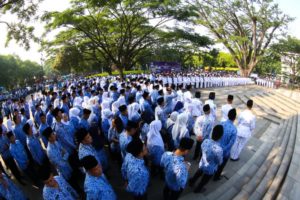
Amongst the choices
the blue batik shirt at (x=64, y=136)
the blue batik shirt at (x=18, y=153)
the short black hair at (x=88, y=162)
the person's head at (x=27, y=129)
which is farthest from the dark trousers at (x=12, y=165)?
the short black hair at (x=88, y=162)

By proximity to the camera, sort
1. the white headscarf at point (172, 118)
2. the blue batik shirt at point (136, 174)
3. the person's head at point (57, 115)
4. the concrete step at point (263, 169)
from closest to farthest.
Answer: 1. the blue batik shirt at point (136, 174)
2. the concrete step at point (263, 169)
3. the person's head at point (57, 115)
4. the white headscarf at point (172, 118)

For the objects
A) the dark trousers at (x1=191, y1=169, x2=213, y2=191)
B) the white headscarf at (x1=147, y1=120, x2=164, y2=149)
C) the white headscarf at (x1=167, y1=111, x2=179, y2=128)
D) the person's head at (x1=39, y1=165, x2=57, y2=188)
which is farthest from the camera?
the white headscarf at (x1=167, y1=111, x2=179, y2=128)

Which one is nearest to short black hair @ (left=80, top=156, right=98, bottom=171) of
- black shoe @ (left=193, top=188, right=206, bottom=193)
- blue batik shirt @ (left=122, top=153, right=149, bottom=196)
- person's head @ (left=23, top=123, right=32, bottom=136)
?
blue batik shirt @ (left=122, top=153, right=149, bottom=196)

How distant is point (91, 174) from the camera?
3.22m

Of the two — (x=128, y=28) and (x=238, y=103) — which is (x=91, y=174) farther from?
(x=128, y=28)

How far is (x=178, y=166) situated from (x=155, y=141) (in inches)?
53.7

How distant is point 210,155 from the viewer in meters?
4.67

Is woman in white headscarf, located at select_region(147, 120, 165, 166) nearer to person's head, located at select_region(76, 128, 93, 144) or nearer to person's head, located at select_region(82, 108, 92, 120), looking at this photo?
person's head, located at select_region(76, 128, 93, 144)

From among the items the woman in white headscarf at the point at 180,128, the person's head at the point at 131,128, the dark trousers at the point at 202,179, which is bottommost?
the dark trousers at the point at 202,179

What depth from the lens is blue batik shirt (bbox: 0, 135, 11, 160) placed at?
5680 mm

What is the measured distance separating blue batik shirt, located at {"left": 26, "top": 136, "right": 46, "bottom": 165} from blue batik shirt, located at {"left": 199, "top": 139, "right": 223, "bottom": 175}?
391 centimetres

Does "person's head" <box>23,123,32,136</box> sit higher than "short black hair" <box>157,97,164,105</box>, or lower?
lower

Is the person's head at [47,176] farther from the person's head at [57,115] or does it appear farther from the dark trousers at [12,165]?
the dark trousers at [12,165]

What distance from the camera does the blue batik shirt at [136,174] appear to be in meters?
3.71
